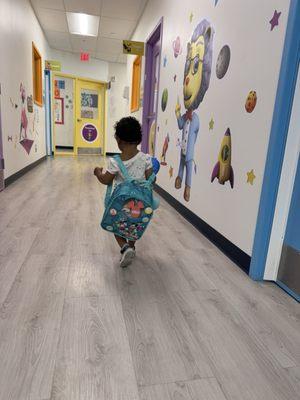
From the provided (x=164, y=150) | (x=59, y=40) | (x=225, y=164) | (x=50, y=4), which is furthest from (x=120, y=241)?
(x=59, y=40)

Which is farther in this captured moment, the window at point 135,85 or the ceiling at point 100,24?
the window at point 135,85

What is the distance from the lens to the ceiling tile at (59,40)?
6.72 m

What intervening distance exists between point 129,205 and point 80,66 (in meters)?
8.06

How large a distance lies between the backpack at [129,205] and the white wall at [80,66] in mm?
7753

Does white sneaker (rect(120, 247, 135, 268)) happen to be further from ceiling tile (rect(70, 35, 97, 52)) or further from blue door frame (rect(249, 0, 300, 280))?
ceiling tile (rect(70, 35, 97, 52))

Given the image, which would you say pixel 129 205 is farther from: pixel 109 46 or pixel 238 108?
pixel 109 46

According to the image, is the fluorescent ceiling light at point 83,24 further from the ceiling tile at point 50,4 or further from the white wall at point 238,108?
the white wall at point 238,108

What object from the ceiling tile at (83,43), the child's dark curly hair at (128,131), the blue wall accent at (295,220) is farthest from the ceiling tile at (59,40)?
the blue wall accent at (295,220)

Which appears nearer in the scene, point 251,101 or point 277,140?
point 277,140

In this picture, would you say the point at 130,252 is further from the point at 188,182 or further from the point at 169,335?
the point at 188,182

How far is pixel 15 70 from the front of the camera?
4.25 metres

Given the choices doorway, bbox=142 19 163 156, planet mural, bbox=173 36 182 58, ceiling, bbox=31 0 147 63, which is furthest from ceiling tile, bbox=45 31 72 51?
planet mural, bbox=173 36 182 58

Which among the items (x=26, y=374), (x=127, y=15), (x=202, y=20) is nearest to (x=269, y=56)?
(x=202, y=20)

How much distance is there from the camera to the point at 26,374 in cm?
100
